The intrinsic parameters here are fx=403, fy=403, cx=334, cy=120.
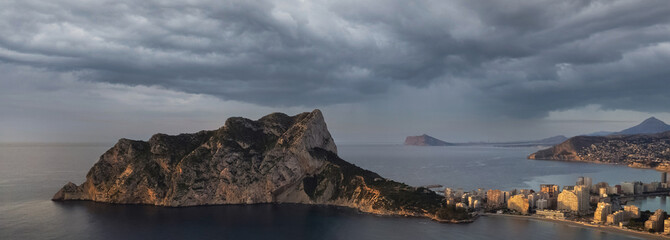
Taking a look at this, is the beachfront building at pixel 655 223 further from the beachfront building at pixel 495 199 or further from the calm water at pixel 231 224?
the beachfront building at pixel 495 199

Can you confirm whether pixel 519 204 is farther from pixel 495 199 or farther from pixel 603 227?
pixel 603 227

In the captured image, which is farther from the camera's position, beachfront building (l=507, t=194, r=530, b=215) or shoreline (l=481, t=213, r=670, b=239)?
beachfront building (l=507, t=194, r=530, b=215)

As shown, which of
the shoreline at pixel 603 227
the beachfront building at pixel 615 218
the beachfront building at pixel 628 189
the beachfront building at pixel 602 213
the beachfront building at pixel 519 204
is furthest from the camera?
the beachfront building at pixel 628 189

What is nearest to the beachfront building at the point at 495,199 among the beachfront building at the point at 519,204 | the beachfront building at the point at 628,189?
the beachfront building at the point at 519,204

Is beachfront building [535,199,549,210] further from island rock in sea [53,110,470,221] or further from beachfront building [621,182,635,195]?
beachfront building [621,182,635,195]

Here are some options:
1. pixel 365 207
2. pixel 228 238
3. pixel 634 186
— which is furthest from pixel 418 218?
pixel 634 186

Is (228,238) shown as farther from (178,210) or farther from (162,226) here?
(178,210)

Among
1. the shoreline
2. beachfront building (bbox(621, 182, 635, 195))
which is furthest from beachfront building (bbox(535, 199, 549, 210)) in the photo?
beachfront building (bbox(621, 182, 635, 195))
